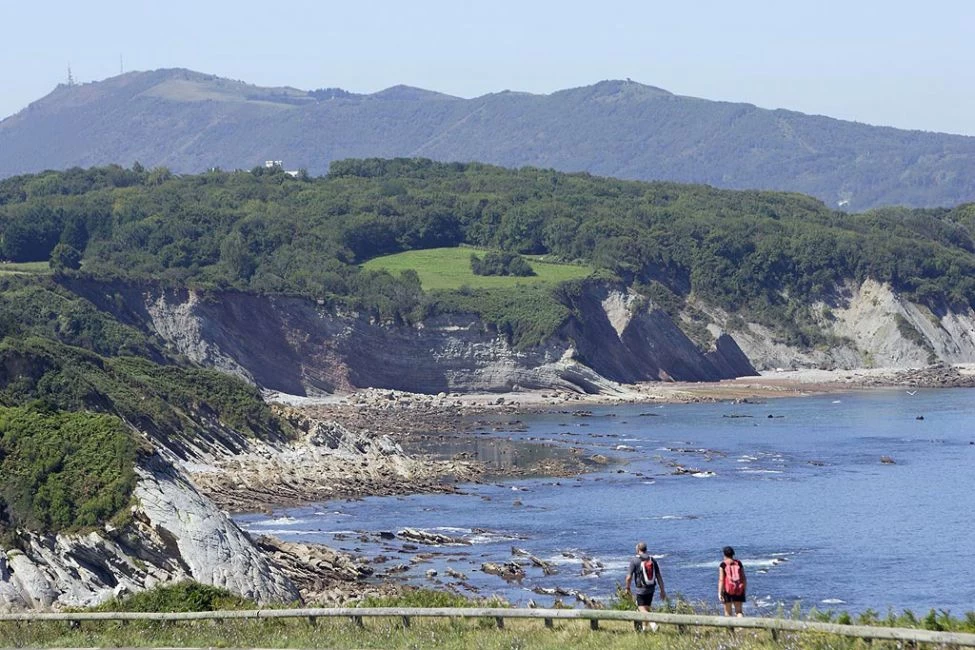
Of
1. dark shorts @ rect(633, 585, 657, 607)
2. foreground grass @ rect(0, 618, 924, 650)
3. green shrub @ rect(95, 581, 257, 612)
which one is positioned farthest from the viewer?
green shrub @ rect(95, 581, 257, 612)

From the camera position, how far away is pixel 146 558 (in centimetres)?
3828

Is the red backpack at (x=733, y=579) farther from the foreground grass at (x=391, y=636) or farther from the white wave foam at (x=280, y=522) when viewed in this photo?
the white wave foam at (x=280, y=522)

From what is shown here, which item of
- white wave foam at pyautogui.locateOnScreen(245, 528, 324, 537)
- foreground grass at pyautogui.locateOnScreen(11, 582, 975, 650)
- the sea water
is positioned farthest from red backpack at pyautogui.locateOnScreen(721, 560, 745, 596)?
white wave foam at pyautogui.locateOnScreen(245, 528, 324, 537)

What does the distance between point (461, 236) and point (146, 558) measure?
349ft

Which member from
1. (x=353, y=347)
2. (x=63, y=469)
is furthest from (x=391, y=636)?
(x=353, y=347)

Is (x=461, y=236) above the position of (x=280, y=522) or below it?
above

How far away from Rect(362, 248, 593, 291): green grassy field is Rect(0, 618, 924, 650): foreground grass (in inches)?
3820

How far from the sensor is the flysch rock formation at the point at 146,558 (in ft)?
115

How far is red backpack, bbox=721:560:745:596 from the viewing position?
2097 cm

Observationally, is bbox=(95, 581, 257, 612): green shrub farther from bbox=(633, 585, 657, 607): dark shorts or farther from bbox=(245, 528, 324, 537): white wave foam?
bbox=(245, 528, 324, 537): white wave foam

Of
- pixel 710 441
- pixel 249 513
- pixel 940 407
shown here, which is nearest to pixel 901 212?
pixel 940 407

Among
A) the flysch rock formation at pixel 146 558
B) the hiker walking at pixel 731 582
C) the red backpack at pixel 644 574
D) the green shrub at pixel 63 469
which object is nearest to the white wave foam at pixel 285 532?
the green shrub at pixel 63 469

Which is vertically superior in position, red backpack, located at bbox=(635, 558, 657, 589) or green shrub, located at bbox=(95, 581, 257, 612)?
red backpack, located at bbox=(635, 558, 657, 589)

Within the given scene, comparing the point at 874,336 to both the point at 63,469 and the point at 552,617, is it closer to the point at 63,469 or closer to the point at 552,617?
the point at 63,469
